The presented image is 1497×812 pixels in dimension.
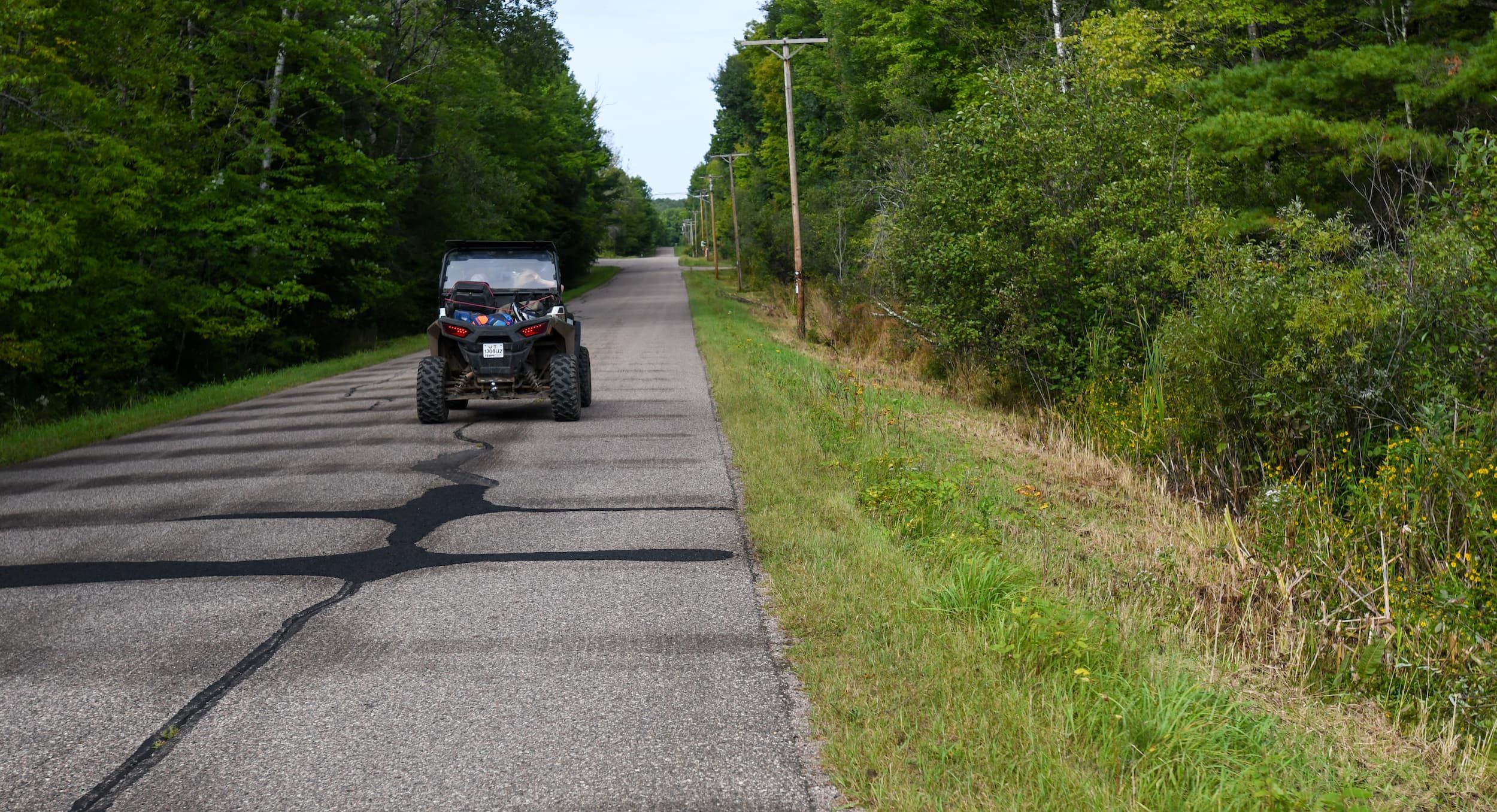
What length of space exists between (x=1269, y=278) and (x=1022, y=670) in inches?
315

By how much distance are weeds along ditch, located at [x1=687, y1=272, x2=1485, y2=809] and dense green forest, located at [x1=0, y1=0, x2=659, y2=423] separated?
13770mm

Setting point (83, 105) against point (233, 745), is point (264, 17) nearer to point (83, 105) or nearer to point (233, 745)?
point (83, 105)

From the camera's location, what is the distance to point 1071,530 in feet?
30.4

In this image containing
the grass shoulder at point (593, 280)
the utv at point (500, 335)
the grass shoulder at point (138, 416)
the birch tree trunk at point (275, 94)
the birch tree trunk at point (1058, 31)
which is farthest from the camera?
the grass shoulder at point (593, 280)

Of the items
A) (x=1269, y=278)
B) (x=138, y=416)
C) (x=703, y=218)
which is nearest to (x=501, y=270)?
(x=138, y=416)

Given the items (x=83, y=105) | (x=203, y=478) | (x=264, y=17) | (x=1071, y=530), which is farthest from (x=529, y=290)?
(x=264, y=17)

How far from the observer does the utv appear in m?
13.9

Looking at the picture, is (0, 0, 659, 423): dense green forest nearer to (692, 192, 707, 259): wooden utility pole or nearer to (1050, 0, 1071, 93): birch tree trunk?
(1050, 0, 1071, 93): birch tree trunk

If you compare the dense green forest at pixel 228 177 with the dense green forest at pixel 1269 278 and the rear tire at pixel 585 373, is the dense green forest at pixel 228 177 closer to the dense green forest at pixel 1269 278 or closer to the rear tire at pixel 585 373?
the rear tire at pixel 585 373

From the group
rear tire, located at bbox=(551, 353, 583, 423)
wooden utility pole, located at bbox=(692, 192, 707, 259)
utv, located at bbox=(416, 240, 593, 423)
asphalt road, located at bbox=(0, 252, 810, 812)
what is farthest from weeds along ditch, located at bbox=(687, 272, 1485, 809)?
wooden utility pole, located at bbox=(692, 192, 707, 259)

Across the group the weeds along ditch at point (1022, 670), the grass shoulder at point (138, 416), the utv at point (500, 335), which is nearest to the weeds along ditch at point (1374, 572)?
the weeds along ditch at point (1022, 670)

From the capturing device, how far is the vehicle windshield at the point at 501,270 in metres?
14.6

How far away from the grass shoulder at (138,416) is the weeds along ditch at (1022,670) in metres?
9.32

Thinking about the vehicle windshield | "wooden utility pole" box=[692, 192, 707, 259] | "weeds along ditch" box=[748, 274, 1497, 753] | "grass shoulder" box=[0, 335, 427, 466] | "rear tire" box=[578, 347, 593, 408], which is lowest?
"weeds along ditch" box=[748, 274, 1497, 753]
